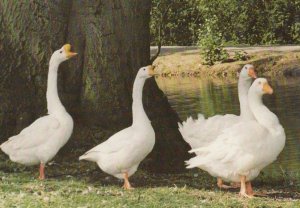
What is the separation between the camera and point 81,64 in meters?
11.4

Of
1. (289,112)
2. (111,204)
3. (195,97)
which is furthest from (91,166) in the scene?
(195,97)

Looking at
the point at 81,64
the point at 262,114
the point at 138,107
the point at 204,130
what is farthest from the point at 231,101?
the point at 262,114

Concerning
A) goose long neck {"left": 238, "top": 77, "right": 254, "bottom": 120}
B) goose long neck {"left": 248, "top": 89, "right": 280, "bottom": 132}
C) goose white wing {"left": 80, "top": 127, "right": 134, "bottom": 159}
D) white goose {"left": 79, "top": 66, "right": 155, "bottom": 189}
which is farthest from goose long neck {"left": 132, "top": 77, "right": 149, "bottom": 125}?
goose long neck {"left": 238, "top": 77, "right": 254, "bottom": 120}

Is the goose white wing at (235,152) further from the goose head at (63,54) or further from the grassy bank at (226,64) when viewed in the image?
the grassy bank at (226,64)

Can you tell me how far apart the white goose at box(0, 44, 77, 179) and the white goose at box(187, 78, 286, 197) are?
171cm

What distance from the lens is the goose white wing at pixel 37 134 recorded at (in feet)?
→ 32.0

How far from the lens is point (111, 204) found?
793cm

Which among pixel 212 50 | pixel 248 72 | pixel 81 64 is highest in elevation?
pixel 81 64

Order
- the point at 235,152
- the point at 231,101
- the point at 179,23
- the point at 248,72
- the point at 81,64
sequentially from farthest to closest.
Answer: the point at 179,23, the point at 231,101, the point at 81,64, the point at 248,72, the point at 235,152

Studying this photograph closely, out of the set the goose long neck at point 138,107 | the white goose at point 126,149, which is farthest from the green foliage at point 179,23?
the white goose at point 126,149

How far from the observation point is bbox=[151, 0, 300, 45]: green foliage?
119 feet

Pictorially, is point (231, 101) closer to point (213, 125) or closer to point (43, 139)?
point (213, 125)

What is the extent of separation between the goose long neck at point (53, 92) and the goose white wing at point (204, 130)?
1.97m

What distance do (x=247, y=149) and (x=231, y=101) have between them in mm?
13583
